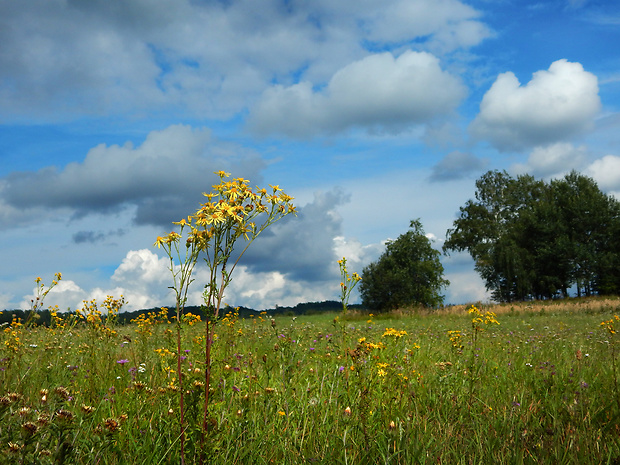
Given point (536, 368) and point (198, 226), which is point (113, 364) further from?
point (536, 368)

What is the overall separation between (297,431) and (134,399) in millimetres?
1266

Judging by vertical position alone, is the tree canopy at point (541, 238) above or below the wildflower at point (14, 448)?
above

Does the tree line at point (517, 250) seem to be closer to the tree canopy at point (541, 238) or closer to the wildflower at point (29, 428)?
the tree canopy at point (541, 238)

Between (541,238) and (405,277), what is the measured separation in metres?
15.2

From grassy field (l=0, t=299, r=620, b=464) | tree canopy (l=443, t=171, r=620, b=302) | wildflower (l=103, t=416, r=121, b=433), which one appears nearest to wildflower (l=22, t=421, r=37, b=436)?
grassy field (l=0, t=299, r=620, b=464)

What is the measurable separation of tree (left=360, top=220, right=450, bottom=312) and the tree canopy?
525 centimetres

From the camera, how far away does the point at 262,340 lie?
787cm

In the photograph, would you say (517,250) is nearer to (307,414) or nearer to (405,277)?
(405,277)

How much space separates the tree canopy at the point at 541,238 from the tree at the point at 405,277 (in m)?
5.25

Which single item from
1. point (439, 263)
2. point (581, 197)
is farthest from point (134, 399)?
point (581, 197)

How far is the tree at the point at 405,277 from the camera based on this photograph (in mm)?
42312

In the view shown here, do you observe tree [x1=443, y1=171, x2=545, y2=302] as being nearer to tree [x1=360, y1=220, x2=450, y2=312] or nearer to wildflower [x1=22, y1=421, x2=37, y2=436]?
tree [x1=360, y1=220, x2=450, y2=312]

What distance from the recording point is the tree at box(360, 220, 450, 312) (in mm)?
42312

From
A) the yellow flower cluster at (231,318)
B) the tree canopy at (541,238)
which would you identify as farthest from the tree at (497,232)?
the yellow flower cluster at (231,318)
